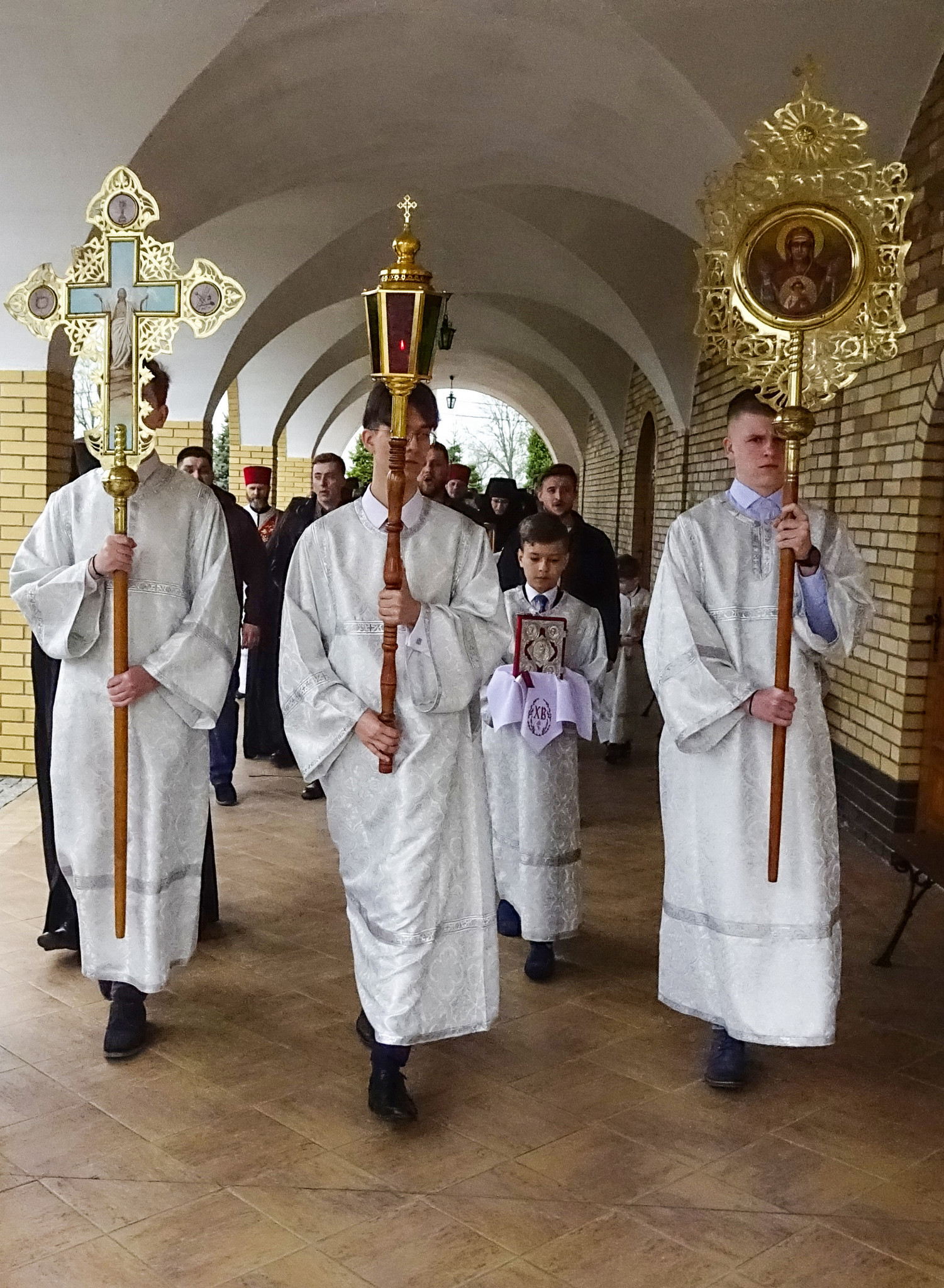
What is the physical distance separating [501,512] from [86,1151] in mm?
6495

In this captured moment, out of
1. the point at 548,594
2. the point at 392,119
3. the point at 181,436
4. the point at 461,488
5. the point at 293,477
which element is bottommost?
the point at 548,594

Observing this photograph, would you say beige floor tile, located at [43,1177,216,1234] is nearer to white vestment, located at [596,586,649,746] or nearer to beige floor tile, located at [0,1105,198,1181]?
beige floor tile, located at [0,1105,198,1181]

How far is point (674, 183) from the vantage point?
26.2 ft

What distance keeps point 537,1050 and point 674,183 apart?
584 cm

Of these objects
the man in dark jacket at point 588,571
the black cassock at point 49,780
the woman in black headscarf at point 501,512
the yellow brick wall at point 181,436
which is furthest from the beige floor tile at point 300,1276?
the yellow brick wall at point 181,436

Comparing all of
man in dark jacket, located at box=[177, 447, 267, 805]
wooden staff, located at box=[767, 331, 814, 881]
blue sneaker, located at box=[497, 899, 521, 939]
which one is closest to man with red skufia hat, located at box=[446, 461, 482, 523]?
man in dark jacket, located at box=[177, 447, 267, 805]

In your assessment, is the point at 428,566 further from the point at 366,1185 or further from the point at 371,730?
the point at 366,1185

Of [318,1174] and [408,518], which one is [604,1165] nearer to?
[318,1174]

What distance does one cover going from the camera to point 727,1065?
149 inches

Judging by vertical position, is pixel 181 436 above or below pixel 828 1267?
above

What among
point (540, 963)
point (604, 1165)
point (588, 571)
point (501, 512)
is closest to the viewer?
point (604, 1165)

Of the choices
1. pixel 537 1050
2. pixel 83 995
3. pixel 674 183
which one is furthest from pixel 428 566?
pixel 674 183

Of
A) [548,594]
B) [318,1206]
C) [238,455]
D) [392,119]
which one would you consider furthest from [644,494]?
[318,1206]

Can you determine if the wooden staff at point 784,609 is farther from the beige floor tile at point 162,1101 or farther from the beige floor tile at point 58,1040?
the beige floor tile at point 58,1040
